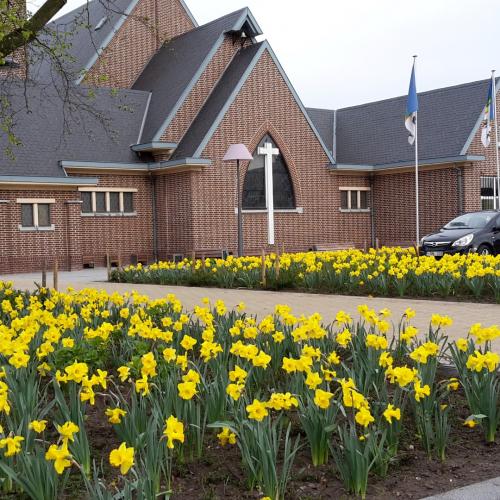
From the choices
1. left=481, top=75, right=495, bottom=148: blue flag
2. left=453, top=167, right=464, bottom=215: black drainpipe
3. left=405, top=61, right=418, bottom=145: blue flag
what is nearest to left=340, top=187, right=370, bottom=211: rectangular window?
left=453, top=167, right=464, bottom=215: black drainpipe

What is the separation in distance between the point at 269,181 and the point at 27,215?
954 centimetres

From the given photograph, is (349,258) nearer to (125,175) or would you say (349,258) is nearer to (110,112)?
(125,175)

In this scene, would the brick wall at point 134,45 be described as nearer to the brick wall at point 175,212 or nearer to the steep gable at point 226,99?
the steep gable at point 226,99

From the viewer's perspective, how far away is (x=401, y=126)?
33.2 m

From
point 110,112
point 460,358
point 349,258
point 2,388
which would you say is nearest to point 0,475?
point 2,388

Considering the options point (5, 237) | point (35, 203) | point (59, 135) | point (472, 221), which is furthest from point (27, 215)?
point (472, 221)

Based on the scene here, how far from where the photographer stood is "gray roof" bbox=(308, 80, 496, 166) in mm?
30328

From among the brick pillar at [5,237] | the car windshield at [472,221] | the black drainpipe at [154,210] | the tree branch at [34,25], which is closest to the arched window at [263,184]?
the black drainpipe at [154,210]

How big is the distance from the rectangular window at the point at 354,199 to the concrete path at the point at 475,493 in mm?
28514

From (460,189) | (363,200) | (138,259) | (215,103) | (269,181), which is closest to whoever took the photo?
(138,259)

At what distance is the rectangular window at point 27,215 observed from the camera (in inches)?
959

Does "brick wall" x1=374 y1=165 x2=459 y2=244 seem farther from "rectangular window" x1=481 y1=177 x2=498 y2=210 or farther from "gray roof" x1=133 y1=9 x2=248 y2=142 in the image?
"gray roof" x1=133 y1=9 x2=248 y2=142

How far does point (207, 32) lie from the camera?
1217 inches

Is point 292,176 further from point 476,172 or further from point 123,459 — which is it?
point 123,459
